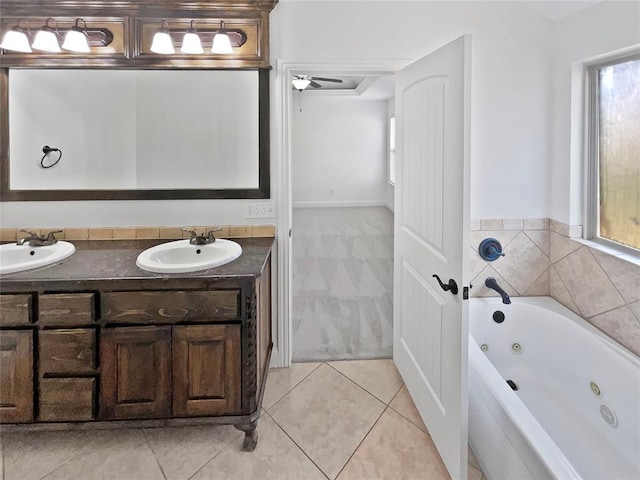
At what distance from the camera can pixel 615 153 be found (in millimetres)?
2250

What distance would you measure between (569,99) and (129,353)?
2765 millimetres

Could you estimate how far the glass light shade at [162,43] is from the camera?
7.69 ft

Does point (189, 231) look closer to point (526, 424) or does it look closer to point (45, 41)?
point (45, 41)

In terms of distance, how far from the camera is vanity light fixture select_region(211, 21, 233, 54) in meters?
2.38

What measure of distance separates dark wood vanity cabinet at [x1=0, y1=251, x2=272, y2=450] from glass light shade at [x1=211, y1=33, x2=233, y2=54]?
1410 mm

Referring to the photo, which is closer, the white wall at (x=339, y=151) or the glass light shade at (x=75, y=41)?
the glass light shade at (x=75, y=41)

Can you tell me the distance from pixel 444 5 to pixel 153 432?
116 inches

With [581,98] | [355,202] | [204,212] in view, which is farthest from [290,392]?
[355,202]

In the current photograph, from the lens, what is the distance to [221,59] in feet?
8.16

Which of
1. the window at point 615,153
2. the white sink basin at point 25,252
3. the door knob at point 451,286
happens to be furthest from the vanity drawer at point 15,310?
the window at point 615,153

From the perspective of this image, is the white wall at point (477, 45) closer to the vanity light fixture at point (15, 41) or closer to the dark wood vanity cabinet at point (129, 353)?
the vanity light fixture at point (15, 41)

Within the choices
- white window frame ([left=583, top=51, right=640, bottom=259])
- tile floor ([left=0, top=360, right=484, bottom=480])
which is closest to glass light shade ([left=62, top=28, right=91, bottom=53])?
tile floor ([left=0, top=360, right=484, bottom=480])

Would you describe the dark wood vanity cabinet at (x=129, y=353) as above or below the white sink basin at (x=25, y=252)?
below

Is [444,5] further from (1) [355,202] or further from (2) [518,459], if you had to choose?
(1) [355,202]
